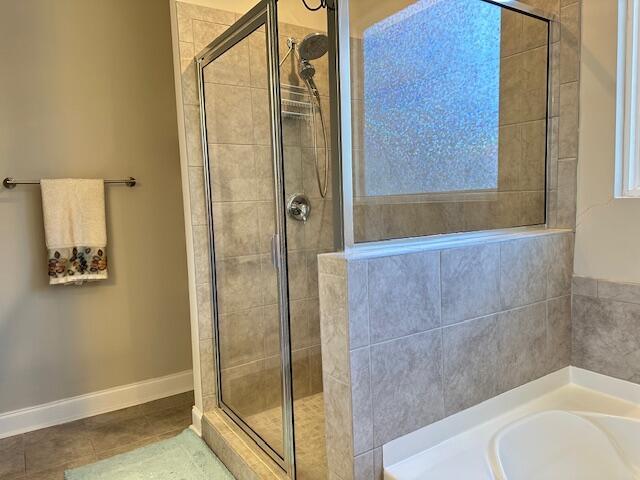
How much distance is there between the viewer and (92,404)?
2.69 m

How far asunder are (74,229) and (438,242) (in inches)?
77.5

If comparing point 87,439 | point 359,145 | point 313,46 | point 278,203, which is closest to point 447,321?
point 359,145

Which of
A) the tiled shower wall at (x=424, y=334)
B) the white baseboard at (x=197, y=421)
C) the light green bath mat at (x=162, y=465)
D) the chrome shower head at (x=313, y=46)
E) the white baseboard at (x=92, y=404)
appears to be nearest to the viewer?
the tiled shower wall at (x=424, y=334)

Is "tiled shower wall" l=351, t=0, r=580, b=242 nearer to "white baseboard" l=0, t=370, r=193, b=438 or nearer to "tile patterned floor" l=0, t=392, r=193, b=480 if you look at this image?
"tile patterned floor" l=0, t=392, r=193, b=480

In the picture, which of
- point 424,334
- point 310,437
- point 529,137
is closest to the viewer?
point 424,334

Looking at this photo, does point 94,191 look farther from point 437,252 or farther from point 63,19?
point 437,252

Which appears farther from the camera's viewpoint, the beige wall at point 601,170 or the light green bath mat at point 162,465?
the light green bath mat at point 162,465

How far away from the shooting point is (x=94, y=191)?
2559mm

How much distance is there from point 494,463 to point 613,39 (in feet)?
5.21

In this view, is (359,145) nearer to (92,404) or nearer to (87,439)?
(87,439)

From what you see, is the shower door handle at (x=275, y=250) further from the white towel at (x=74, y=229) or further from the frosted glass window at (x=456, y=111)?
the white towel at (x=74, y=229)

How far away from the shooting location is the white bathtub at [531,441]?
142 cm

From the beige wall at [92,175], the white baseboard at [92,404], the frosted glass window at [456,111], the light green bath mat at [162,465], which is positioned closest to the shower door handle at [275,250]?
the frosted glass window at [456,111]

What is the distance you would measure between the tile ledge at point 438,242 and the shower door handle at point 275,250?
1.64ft
